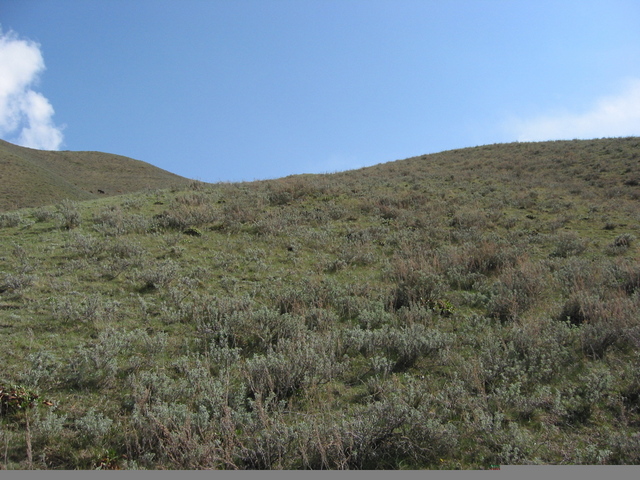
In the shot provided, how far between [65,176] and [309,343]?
3165 inches

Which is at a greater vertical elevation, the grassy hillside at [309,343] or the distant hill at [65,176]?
the distant hill at [65,176]

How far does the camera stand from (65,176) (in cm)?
6906

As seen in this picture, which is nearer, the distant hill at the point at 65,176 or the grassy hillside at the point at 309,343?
the grassy hillside at the point at 309,343

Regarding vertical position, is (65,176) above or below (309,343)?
above

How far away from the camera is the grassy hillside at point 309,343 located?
12.5 ft

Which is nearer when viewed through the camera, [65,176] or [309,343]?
A: [309,343]

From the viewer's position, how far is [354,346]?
5.96 meters

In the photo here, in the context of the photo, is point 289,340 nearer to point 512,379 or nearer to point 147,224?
point 512,379

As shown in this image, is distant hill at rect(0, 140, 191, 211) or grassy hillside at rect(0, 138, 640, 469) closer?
grassy hillside at rect(0, 138, 640, 469)

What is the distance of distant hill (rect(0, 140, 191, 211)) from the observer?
47781 mm

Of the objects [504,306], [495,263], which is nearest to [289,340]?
A: [504,306]

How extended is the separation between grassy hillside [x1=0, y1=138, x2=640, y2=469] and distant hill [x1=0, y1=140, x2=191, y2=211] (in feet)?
80.5

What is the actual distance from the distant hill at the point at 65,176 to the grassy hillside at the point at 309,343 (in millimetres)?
24524

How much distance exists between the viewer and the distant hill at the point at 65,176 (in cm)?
4778
